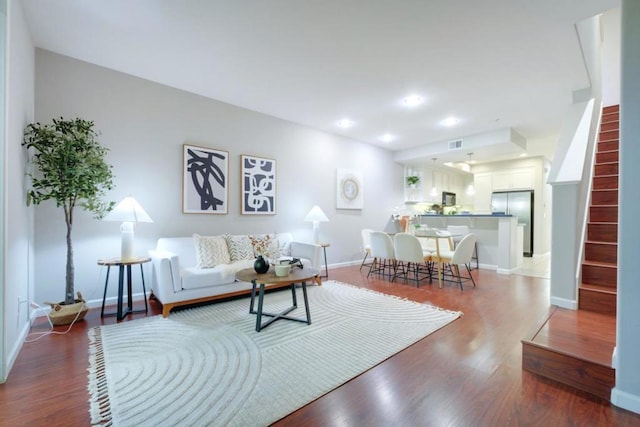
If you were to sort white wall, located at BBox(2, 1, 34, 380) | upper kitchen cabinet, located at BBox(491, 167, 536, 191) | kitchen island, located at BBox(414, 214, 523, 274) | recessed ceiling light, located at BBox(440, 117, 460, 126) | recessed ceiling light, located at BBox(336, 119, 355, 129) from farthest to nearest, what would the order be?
1. upper kitchen cabinet, located at BBox(491, 167, 536, 191)
2. kitchen island, located at BBox(414, 214, 523, 274)
3. recessed ceiling light, located at BBox(336, 119, 355, 129)
4. recessed ceiling light, located at BBox(440, 117, 460, 126)
5. white wall, located at BBox(2, 1, 34, 380)

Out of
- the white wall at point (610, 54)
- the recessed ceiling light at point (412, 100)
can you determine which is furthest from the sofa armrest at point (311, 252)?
the white wall at point (610, 54)

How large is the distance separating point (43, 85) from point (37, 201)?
54.9 inches

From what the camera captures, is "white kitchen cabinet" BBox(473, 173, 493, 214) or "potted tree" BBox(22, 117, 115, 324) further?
"white kitchen cabinet" BBox(473, 173, 493, 214)

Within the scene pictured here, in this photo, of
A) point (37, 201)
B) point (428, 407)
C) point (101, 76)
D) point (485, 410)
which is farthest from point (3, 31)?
point (485, 410)

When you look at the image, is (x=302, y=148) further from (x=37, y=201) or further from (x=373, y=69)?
(x=37, y=201)

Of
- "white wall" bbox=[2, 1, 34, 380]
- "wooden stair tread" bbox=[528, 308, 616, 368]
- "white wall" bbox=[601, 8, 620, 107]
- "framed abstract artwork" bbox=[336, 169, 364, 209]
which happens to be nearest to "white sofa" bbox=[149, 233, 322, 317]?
"white wall" bbox=[2, 1, 34, 380]

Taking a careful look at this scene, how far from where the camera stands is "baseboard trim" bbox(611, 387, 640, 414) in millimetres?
1550

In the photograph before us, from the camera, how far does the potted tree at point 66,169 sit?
8.41ft

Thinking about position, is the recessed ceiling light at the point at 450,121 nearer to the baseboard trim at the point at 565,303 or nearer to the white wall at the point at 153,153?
the white wall at the point at 153,153

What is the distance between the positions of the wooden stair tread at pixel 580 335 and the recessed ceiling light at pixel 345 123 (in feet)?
12.9

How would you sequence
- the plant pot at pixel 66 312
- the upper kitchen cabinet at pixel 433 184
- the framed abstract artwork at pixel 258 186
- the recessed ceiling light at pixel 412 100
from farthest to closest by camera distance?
the upper kitchen cabinet at pixel 433 184 → the framed abstract artwork at pixel 258 186 → the recessed ceiling light at pixel 412 100 → the plant pot at pixel 66 312

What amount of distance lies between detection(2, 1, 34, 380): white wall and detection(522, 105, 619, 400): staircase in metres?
3.66

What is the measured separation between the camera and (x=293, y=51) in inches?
115

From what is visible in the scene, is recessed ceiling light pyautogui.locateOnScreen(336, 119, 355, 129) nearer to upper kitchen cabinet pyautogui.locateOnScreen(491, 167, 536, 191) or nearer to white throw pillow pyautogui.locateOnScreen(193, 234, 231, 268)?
white throw pillow pyautogui.locateOnScreen(193, 234, 231, 268)
